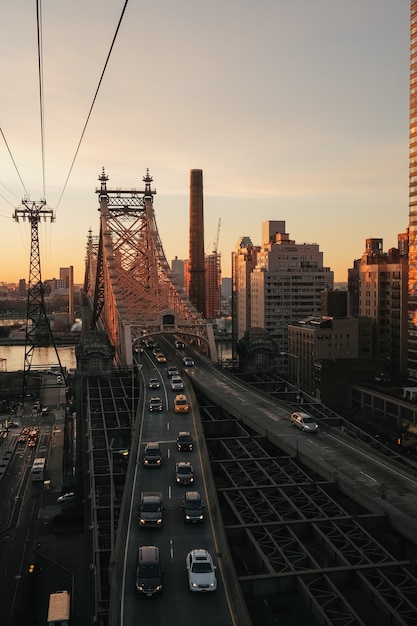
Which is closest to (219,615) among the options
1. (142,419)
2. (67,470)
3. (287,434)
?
(287,434)

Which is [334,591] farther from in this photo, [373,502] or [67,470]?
[67,470]

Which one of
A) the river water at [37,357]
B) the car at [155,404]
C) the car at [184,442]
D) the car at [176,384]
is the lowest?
the river water at [37,357]

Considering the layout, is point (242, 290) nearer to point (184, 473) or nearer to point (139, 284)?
point (139, 284)

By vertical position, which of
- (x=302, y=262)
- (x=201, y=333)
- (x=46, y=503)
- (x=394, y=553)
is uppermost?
(x=302, y=262)

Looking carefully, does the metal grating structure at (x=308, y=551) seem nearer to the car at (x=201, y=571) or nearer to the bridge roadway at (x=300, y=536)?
the bridge roadway at (x=300, y=536)

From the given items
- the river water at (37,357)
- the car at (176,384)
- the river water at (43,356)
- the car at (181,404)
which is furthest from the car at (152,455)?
the river water at (37,357)

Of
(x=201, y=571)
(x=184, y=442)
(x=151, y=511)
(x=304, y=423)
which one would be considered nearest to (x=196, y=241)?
(x=304, y=423)

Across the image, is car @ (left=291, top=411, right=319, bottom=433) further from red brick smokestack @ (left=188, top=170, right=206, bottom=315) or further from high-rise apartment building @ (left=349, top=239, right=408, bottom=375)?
red brick smokestack @ (left=188, top=170, right=206, bottom=315)
